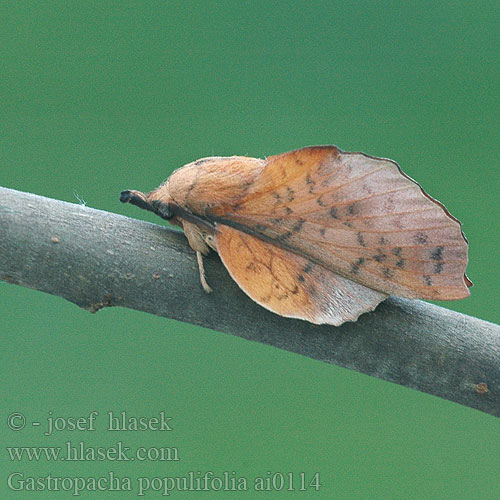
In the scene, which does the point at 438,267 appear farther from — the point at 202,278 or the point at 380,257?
the point at 202,278

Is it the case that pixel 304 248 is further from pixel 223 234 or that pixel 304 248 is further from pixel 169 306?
pixel 169 306

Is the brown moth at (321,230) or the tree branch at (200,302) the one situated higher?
the brown moth at (321,230)

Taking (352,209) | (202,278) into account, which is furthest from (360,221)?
(202,278)

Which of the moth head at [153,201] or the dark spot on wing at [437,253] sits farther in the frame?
the moth head at [153,201]

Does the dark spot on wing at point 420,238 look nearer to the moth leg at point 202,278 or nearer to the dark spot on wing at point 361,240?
the dark spot on wing at point 361,240

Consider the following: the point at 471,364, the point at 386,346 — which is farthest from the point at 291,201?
the point at 471,364

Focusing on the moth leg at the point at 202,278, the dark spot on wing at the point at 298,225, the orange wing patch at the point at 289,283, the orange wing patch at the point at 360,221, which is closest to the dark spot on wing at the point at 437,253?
the orange wing patch at the point at 360,221

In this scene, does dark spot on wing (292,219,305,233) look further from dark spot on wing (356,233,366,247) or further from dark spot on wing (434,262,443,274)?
dark spot on wing (434,262,443,274)

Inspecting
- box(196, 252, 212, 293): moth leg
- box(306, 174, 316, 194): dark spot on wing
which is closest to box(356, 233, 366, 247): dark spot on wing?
box(306, 174, 316, 194): dark spot on wing
